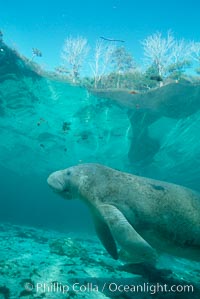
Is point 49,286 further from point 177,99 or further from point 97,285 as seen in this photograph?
point 177,99

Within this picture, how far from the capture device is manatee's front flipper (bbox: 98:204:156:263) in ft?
10.7

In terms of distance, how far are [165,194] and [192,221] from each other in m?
0.64

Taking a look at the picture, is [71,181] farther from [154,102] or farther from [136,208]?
[154,102]

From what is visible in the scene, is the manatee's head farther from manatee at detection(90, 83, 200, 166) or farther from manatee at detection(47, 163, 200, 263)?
manatee at detection(90, 83, 200, 166)

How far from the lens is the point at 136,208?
4.14 metres

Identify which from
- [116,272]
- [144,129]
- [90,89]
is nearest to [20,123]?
[90,89]

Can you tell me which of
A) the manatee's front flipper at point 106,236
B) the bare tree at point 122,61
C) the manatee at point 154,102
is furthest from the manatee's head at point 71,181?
the bare tree at point 122,61

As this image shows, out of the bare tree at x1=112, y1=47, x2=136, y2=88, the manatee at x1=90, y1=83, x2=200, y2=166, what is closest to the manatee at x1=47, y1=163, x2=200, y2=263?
the manatee at x1=90, y1=83, x2=200, y2=166

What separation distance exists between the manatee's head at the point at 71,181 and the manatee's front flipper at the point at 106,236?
609mm

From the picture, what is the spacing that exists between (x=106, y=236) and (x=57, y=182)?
1.39 m

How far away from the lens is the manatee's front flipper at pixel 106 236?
4375 millimetres

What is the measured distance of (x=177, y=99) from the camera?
15.5 meters

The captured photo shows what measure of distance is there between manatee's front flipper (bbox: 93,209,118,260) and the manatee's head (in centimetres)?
61

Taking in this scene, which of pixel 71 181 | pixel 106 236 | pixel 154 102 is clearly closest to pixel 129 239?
pixel 106 236
